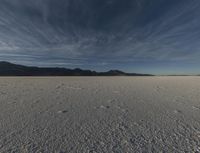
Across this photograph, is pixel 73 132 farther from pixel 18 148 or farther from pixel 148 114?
pixel 148 114

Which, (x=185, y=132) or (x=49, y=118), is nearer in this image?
(x=185, y=132)

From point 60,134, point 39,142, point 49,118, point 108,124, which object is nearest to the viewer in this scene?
point 39,142

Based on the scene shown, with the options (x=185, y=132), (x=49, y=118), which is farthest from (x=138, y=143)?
(x=49, y=118)

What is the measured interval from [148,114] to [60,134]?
277 cm

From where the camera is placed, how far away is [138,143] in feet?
8.41

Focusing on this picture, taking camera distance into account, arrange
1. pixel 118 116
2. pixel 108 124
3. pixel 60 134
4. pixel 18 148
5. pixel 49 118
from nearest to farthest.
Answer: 1. pixel 18 148
2. pixel 60 134
3. pixel 108 124
4. pixel 49 118
5. pixel 118 116

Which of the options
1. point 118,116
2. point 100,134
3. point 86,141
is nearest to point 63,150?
point 86,141

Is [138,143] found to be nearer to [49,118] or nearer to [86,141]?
[86,141]

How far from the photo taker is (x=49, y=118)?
12.3 feet

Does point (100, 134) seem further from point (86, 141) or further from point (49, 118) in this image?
point (49, 118)

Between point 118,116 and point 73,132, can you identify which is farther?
point 118,116

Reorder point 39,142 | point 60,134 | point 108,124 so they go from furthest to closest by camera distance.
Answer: point 108,124
point 60,134
point 39,142

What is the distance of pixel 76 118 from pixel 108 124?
97cm

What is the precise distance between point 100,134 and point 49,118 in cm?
167
